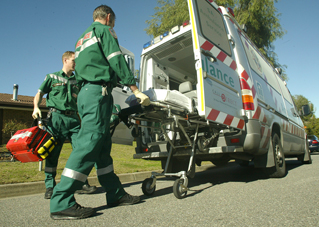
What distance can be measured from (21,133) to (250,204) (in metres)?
2.59

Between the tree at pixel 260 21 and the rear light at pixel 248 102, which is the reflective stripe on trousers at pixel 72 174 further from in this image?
the tree at pixel 260 21

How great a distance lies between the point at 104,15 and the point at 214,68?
1491mm

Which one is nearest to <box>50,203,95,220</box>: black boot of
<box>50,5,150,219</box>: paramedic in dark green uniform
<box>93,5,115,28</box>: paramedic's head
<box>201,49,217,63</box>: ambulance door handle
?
<box>50,5,150,219</box>: paramedic in dark green uniform

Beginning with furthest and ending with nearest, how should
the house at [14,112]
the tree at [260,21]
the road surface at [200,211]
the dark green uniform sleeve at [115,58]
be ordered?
the house at [14,112]
the tree at [260,21]
the dark green uniform sleeve at [115,58]
the road surface at [200,211]

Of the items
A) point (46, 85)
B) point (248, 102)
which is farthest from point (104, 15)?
point (248, 102)

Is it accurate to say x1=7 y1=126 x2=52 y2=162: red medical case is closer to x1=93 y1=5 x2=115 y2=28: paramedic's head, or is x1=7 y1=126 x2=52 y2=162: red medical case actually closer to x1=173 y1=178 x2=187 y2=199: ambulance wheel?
x1=93 y1=5 x2=115 y2=28: paramedic's head

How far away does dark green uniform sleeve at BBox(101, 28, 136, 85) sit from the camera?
86.2 inches

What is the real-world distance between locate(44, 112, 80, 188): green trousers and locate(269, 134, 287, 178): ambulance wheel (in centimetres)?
318

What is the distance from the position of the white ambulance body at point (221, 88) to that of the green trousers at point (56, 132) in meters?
1.20

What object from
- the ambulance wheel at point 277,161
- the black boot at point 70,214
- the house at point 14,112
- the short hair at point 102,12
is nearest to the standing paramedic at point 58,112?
the short hair at point 102,12

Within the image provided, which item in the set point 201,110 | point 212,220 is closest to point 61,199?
point 212,220

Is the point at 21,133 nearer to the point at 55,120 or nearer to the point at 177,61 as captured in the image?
the point at 55,120

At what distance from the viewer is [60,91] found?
10.5ft

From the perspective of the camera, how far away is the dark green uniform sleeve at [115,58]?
2189 mm
